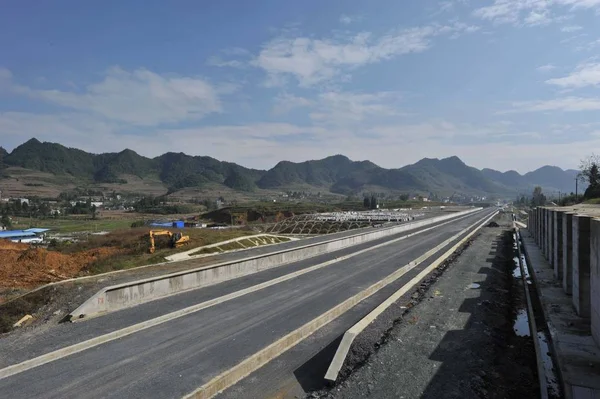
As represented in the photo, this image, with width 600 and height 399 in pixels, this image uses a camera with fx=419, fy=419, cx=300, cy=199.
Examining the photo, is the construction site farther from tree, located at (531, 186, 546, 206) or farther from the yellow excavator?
tree, located at (531, 186, 546, 206)

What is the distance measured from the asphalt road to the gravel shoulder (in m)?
2.03

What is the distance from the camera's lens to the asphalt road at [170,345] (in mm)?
8836

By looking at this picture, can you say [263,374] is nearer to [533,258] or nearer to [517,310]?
[517,310]

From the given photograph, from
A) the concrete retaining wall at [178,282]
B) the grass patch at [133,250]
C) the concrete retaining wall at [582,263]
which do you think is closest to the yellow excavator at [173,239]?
the grass patch at [133,250]

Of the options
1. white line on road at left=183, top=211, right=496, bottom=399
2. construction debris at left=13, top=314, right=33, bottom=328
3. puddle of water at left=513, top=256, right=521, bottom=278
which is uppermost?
construction debris at left=13, top=314, right=33, bottom=328

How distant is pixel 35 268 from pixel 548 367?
2204 cm

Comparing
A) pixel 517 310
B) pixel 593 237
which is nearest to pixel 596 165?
pixel 517 310

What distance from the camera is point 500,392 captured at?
926cm

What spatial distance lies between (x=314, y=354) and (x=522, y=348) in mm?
6271

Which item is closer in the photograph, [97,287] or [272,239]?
[97,287]

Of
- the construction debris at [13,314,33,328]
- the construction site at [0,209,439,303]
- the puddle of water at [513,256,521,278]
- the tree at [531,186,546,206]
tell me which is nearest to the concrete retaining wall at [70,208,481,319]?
the construction debris at [13,314,33,328]

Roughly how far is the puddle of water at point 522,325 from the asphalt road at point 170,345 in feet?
18.0

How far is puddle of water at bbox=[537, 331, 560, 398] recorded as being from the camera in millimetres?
9461

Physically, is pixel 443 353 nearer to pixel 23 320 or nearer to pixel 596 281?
pixel 596 281
